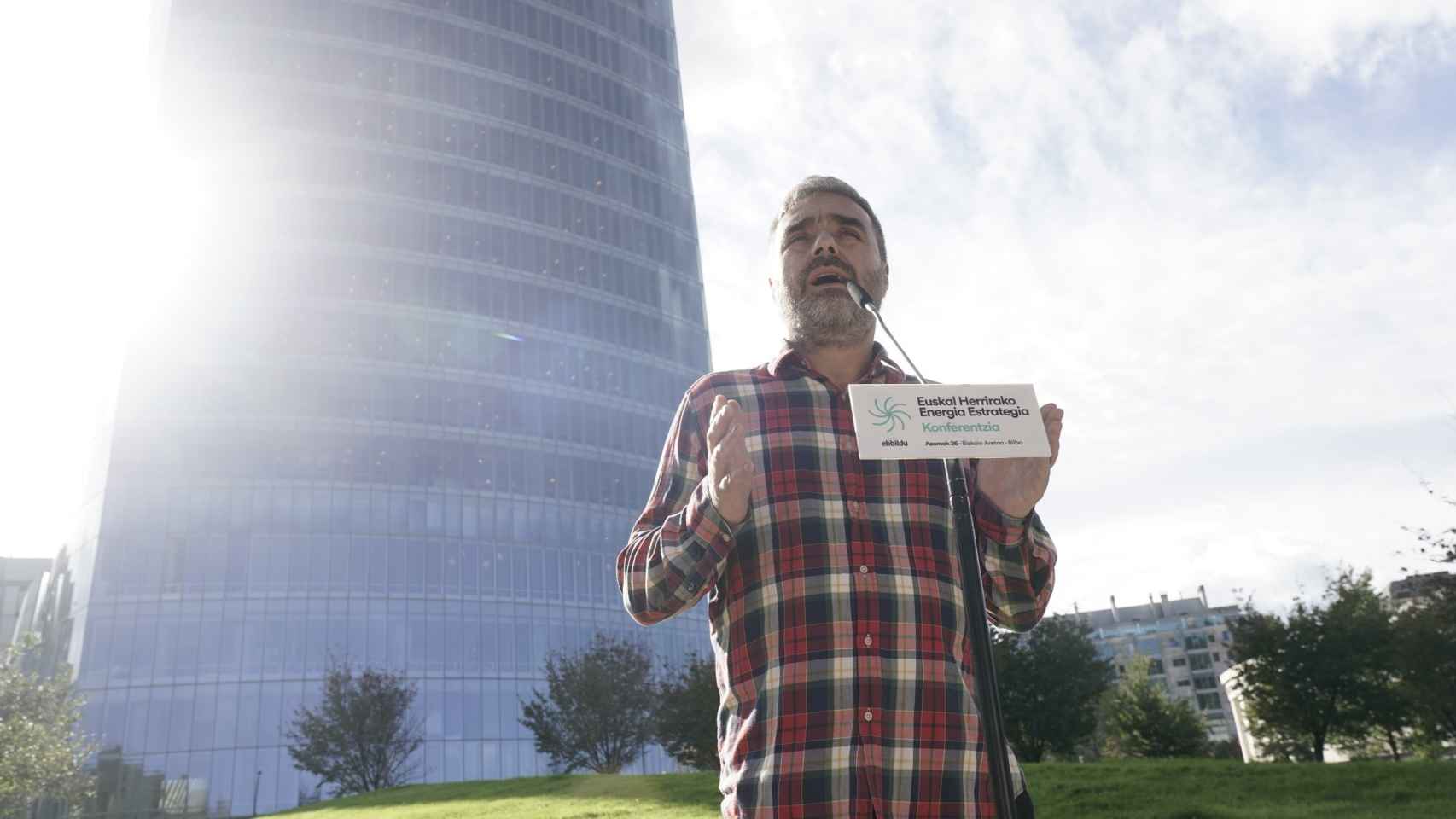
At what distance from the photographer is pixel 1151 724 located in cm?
5056

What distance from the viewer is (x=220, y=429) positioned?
65.4 meters

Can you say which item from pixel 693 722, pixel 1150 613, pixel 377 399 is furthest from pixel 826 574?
pixel 1150 613

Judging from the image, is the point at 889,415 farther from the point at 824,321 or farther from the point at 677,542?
the point at 824,321

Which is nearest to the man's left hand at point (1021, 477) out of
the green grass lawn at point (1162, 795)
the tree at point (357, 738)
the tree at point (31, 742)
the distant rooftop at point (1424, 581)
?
the green grass lawn at point (1162, 795)

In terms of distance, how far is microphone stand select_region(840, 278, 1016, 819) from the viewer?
2170mm

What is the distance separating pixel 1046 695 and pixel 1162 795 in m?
25.6

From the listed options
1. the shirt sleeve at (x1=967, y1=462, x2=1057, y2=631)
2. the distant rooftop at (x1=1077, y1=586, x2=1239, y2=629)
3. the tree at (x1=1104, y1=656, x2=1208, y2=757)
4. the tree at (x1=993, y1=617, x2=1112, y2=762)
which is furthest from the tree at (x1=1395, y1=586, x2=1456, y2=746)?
the distant rooftop at (x1=1077, y1=586, x2=1239, y2=629)

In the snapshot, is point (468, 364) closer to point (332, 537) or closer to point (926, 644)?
point (332, 537)

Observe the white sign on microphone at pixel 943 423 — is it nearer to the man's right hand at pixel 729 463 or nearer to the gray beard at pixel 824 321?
the man's right hand at pixel 729 463

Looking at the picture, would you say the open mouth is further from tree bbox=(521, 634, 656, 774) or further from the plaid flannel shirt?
tree bbox=(521, 634, 656, 774)

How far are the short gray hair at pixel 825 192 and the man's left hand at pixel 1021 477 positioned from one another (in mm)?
879

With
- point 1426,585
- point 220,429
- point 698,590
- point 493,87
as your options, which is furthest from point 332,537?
point 698,590

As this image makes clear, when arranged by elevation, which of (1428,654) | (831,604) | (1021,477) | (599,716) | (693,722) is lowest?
(831,604)

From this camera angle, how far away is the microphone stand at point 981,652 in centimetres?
217
